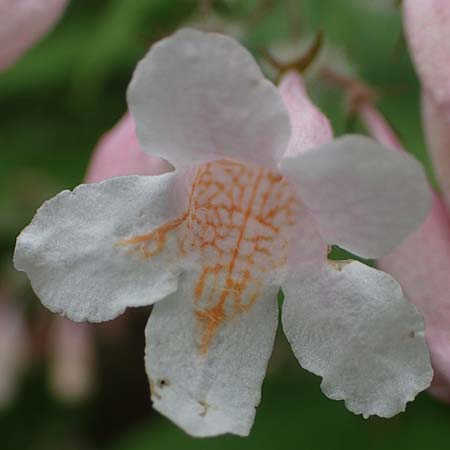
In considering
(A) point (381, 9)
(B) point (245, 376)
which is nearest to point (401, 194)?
(B) point (245, 376)

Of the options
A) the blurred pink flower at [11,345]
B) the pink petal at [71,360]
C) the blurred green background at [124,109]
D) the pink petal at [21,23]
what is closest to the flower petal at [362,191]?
the pink petal at [21,23]

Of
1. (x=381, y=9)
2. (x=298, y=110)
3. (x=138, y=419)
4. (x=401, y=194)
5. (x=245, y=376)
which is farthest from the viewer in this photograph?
(x=138, y=419)

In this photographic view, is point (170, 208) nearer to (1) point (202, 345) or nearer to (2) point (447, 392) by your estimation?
(1) point (202, 345)

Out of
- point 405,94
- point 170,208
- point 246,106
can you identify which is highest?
point 246,106

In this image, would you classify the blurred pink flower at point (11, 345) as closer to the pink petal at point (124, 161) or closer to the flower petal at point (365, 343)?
the pink petal at point (124, 161)

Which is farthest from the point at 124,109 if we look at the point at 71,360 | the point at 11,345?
the point at 11,345

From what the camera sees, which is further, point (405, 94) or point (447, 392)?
point (405, 94)
